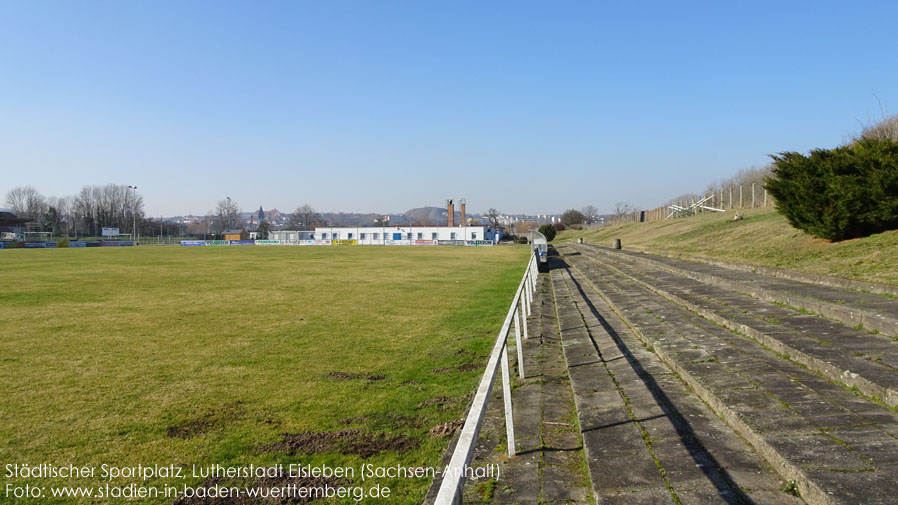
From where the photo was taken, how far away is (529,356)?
23.5ft

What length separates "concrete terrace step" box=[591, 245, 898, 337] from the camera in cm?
558

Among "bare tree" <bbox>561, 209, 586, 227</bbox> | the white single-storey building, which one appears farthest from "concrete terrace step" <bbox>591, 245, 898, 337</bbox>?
"bare tree" <bbox>561, 209, 586, 227</bbox>

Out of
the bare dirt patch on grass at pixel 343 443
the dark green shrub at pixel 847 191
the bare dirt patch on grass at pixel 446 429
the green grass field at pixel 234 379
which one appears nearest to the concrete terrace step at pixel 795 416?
the bare dirt patch on grass at pixel 446 429

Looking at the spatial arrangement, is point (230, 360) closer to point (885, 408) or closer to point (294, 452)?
point (294, 452)

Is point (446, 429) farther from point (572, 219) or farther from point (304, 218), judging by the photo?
point (304, 218)

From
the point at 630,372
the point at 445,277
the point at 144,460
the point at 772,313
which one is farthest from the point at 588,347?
the point at 445,277

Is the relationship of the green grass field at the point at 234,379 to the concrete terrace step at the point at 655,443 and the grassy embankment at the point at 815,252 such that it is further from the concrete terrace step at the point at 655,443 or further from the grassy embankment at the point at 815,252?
the grassy embankment at the point at 815,252

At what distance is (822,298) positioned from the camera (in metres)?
7.25

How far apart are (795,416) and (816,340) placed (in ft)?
6.90

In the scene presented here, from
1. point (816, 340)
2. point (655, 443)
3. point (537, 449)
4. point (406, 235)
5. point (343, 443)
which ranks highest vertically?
point (406, 235)

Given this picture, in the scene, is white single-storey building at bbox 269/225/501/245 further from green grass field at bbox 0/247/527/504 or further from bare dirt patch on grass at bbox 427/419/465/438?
bare dirt patch on grass at bbox 427/419/465/438

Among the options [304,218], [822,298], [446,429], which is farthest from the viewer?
[304,218]

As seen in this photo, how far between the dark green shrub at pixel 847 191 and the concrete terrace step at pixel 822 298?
2.91 m

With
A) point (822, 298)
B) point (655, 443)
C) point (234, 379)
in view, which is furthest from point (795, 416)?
point (234, 379)
